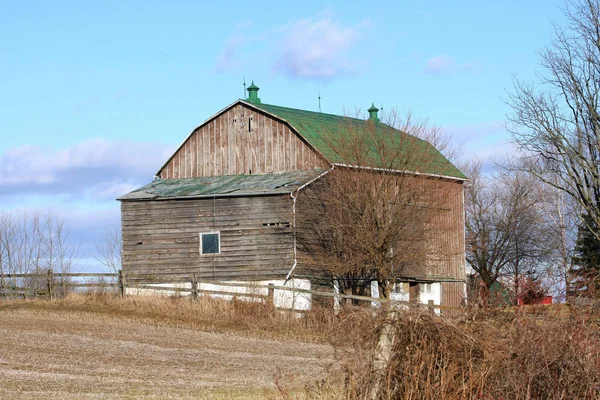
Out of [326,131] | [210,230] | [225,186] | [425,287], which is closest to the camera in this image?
[210,230]

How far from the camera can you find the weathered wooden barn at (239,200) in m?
35.3

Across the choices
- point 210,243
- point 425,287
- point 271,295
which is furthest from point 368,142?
point 425,287

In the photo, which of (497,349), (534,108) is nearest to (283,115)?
(534,108)

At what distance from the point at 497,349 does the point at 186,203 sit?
2704cm

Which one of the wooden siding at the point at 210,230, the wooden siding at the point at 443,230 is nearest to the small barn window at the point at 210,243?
the wooden siding at the point at 210,230

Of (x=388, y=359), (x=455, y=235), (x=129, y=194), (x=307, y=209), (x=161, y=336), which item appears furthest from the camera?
(x=455, y=235)

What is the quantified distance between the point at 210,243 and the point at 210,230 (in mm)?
494

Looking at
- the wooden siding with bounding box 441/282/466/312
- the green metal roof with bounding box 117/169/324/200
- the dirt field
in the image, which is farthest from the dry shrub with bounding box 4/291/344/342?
the wooden siding with bounding box 441/282/466/312

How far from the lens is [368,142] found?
35.0 m

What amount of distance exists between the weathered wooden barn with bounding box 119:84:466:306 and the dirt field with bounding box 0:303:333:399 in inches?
205

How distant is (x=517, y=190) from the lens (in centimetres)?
6088

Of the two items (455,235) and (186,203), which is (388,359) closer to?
(186,203)

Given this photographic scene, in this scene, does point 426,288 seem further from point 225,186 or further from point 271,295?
point 271,295

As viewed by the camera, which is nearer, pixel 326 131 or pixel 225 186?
pixel 225 186
